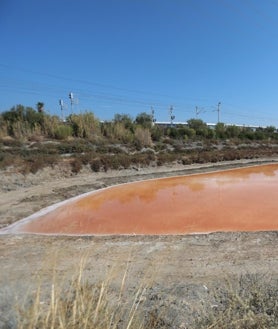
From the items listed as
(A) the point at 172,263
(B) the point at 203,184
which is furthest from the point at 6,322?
(B) the point at 203,184

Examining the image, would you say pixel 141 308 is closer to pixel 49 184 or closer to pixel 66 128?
pixel 49 184

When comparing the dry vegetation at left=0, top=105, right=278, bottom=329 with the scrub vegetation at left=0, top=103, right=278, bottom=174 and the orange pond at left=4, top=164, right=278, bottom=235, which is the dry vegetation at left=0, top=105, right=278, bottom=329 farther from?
the orange pond at left=4, top=164, right=278, bottom=235

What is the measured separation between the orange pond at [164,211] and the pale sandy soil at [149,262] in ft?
3.07

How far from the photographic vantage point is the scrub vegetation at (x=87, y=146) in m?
15.0

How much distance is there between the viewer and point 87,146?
18172 mm

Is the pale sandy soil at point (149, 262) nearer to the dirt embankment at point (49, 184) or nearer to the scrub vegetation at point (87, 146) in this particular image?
the dirt embankment at point (49, 184)

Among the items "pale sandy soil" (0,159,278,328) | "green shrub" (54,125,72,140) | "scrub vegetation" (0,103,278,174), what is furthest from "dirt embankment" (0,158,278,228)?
"green shrub" (54,125,72,140)

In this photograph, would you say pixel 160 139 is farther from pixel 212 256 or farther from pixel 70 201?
pixel 212 256

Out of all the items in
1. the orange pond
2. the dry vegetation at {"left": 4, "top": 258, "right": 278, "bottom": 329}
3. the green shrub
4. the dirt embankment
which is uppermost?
the green shrub

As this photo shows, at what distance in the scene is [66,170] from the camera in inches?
563

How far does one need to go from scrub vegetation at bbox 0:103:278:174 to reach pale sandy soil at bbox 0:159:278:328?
7.18m

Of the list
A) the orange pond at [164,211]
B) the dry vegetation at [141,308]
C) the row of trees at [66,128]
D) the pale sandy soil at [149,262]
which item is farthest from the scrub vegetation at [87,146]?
the dry vegetation at [141,308]

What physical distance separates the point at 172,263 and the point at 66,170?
10.3m

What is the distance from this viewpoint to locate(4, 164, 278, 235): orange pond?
7.35 metres
